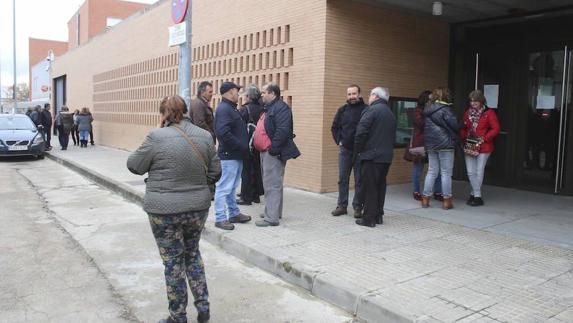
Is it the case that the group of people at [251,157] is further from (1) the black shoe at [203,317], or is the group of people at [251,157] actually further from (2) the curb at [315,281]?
(2) the curb at [315,281]

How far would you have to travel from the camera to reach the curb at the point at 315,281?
4.09 metres

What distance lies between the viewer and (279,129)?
253 inches

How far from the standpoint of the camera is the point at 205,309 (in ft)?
13.2

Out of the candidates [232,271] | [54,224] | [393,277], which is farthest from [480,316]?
[54,224]

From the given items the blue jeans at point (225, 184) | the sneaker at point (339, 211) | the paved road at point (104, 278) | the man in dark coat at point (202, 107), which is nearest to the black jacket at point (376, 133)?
the sneaker at point (339, 211)

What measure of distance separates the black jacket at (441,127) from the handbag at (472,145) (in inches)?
17.7

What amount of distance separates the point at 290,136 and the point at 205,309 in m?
2.95

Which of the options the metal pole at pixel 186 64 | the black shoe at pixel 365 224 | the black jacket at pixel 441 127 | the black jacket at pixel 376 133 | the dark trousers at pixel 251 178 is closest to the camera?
the black jacket at pixel 376 133

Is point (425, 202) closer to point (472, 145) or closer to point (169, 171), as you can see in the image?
point (472, 145)

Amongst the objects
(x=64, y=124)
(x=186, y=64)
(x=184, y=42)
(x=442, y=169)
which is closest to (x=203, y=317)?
(x=442, y=169)

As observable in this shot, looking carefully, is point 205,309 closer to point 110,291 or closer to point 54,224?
point 110,291

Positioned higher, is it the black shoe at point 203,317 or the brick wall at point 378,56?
the brick wall at point 378,56

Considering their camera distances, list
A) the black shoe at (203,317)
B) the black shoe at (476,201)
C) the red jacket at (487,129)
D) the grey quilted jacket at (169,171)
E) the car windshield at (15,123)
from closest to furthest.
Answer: the grey quilted jacket at (169,171) → the black shoe at (203,317) → the red jacket at (487,129) → the black shoe at (476,201) → the car windshield at (15,123)

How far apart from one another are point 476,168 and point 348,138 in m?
2.20
